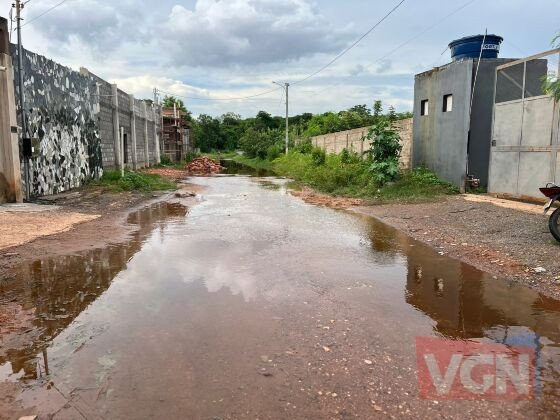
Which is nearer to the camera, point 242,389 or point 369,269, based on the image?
point 242,389

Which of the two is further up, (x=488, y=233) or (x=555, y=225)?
(x=555, y=225)

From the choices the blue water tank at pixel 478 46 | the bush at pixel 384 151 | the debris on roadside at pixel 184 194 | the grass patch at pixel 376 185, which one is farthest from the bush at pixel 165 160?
the blue water tank at pixel 478 46

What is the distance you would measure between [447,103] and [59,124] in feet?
44.5

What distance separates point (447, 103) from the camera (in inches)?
618

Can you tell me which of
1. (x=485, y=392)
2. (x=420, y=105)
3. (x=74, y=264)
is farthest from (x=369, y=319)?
(x=420, y=105)

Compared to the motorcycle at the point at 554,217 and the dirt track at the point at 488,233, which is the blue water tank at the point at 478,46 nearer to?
the dirt track at the point at 488,233

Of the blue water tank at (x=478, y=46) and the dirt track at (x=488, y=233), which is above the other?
the blue water tank at (x=478, y=46)

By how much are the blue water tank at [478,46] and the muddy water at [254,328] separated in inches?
378

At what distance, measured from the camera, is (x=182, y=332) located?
4.22 meters

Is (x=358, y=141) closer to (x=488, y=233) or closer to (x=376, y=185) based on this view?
(x=376, y=185)

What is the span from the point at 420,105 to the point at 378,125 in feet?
7.39

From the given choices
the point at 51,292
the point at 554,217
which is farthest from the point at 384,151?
the point at 51,292

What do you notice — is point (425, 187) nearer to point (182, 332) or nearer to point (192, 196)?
point (192, 196)

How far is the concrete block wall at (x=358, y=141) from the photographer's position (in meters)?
18.5
